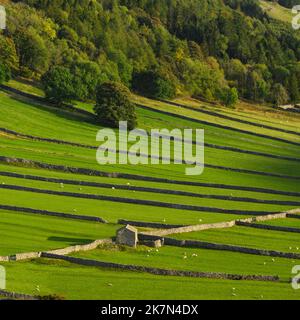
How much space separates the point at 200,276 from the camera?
77375 mm

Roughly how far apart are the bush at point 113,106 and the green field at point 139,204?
2521mm

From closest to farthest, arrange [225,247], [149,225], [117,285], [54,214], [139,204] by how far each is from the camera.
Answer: [117,285] < [225,247] < [149,225] < [54,214] < [139,204]

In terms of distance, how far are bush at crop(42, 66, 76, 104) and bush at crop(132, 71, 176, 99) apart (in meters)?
24.3

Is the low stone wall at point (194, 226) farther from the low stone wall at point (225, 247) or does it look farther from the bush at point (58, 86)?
the bush at point (58, 86)

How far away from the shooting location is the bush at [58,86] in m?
164

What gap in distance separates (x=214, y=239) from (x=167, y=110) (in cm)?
8773

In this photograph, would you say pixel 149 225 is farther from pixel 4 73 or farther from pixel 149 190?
pixel 4 73

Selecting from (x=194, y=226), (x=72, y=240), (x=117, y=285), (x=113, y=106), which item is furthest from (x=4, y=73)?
(x=117, y=285)

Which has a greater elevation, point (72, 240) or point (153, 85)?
point (153, 85)

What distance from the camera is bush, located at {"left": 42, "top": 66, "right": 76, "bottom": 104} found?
164 meters

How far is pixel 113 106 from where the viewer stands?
160500 mm

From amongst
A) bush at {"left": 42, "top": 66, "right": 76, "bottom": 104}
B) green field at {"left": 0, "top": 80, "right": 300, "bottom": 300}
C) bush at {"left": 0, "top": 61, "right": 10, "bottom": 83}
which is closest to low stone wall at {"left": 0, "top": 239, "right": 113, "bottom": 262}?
green field at {"left": 0, "top": 80, "right": 300, "bottom": 300}

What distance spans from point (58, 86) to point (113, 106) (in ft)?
31.0

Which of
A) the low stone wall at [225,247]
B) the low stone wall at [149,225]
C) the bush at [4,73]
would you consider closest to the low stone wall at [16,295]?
the low stone wall at [225,247]
